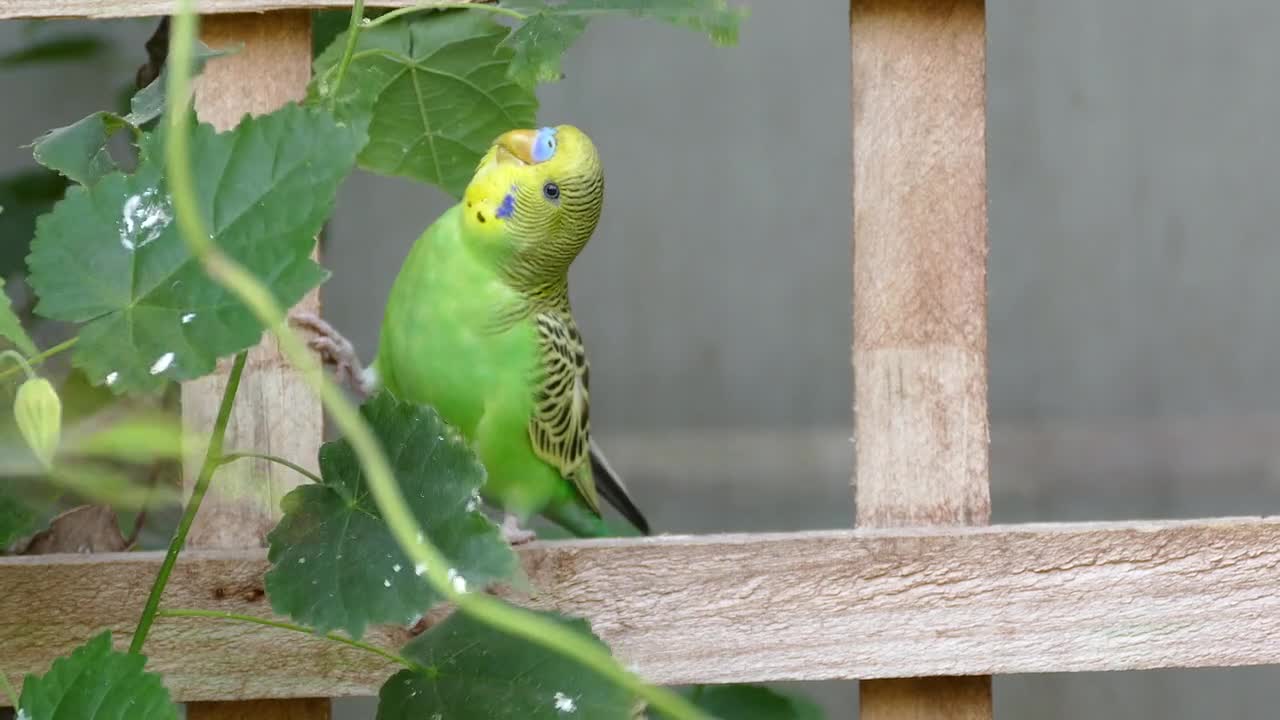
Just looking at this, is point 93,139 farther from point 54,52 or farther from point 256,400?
point 54,52

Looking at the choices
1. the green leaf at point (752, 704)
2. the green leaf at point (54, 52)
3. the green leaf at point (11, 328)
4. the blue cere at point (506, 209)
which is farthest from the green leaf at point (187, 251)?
the green leaf at point (54, 52)

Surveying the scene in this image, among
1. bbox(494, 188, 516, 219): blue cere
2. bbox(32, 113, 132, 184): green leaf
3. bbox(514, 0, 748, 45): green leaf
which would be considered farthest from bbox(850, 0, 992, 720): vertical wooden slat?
bbox(32, 113, 132, 184): green leaf

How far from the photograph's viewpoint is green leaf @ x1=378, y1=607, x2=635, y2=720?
30.5 inches

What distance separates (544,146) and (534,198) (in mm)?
41

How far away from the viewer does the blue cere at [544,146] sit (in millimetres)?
1090

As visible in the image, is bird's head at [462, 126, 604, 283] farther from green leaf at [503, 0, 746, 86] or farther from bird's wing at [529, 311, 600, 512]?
green leaf at [503, 0, 746, 86]

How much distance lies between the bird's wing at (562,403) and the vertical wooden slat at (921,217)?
260 mm

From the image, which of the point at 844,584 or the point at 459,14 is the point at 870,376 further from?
the point at 459,14

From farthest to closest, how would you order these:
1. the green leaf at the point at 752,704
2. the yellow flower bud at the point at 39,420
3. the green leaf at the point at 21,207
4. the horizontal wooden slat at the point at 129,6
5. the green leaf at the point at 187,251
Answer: the green leaf at the point at 21,207 < the green leaf at the point at 752,704 < the horizontal wooden slat at the point at 129,6 < the green leaf at the point at 187,251 < the yellow flower bud at the point at 39,420

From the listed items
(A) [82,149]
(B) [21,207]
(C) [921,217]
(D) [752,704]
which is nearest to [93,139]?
(A) [82,149]

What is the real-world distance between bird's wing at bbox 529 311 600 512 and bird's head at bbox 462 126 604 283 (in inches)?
1.9

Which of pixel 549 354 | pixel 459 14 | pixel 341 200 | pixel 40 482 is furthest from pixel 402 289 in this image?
pixel 341 200

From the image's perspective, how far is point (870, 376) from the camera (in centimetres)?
99

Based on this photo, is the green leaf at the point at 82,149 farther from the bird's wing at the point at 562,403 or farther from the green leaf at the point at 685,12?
the bird's wing at the point at 562,403
